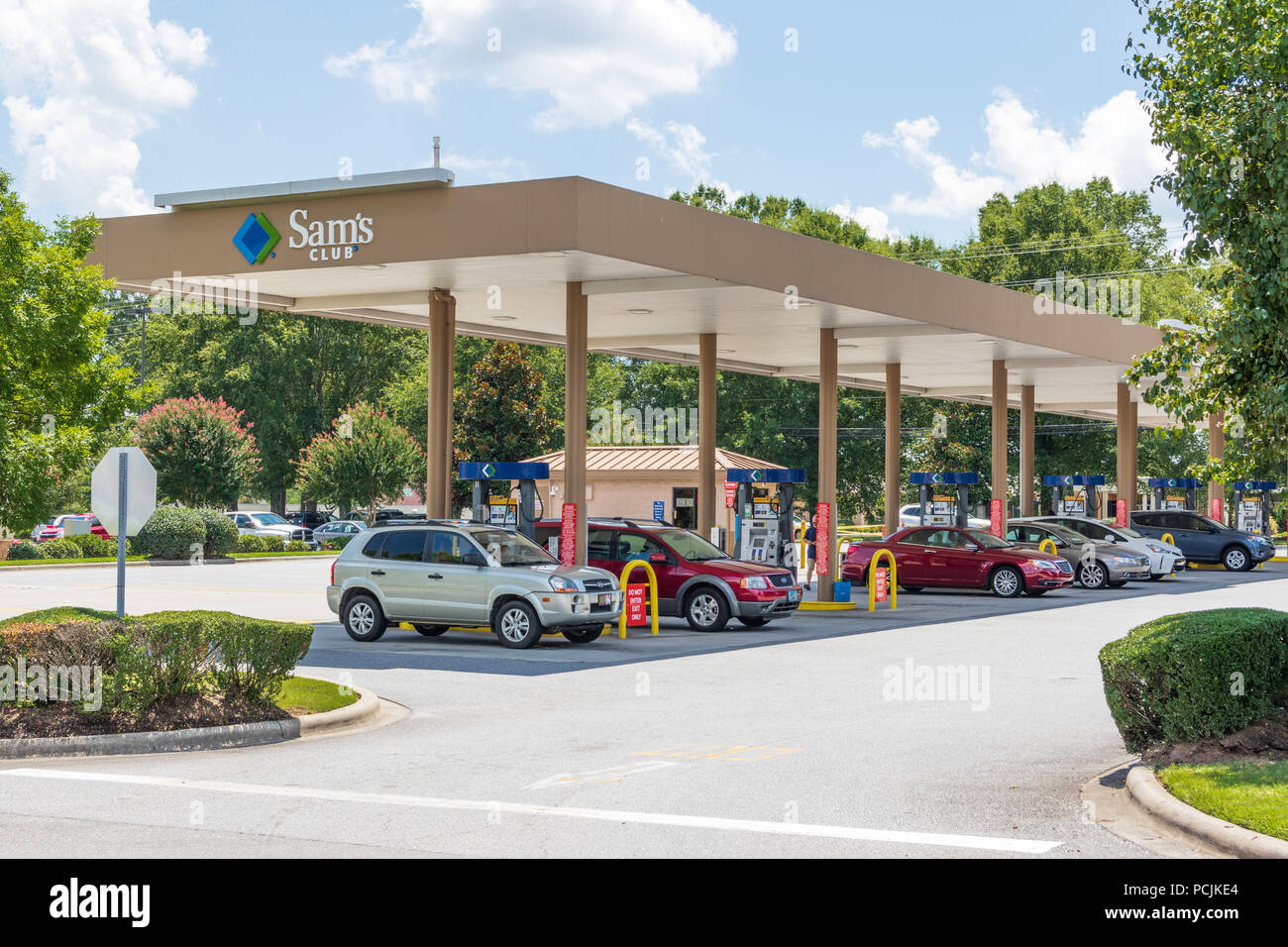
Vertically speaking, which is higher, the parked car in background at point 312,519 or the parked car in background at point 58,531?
the parked car in background at point 312,519

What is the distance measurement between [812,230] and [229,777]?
5952cm

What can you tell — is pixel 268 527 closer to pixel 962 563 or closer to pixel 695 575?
pixel 962 563

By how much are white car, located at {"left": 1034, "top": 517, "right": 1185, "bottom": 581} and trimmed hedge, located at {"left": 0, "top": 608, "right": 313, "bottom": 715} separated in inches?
949

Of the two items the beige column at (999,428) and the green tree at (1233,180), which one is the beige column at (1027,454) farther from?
the green tree at (1233,180)

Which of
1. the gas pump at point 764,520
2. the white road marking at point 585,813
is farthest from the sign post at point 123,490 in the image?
the gas pump at point 764,520

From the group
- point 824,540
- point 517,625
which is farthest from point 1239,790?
point 824,540

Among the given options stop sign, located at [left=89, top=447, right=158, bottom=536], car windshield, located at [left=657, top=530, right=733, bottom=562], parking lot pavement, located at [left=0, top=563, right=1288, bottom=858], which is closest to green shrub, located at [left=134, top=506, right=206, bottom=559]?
car windshield, located at [left=657, top=530, right=733, bottom=562]

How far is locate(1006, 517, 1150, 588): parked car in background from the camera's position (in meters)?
31.4

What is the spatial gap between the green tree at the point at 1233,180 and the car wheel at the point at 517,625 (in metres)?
9.21

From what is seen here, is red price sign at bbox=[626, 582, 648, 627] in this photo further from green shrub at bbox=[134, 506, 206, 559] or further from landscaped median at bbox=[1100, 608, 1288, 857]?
green shrub at bbox=[134, 506, 206, 559]

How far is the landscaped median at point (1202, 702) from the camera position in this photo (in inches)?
351
